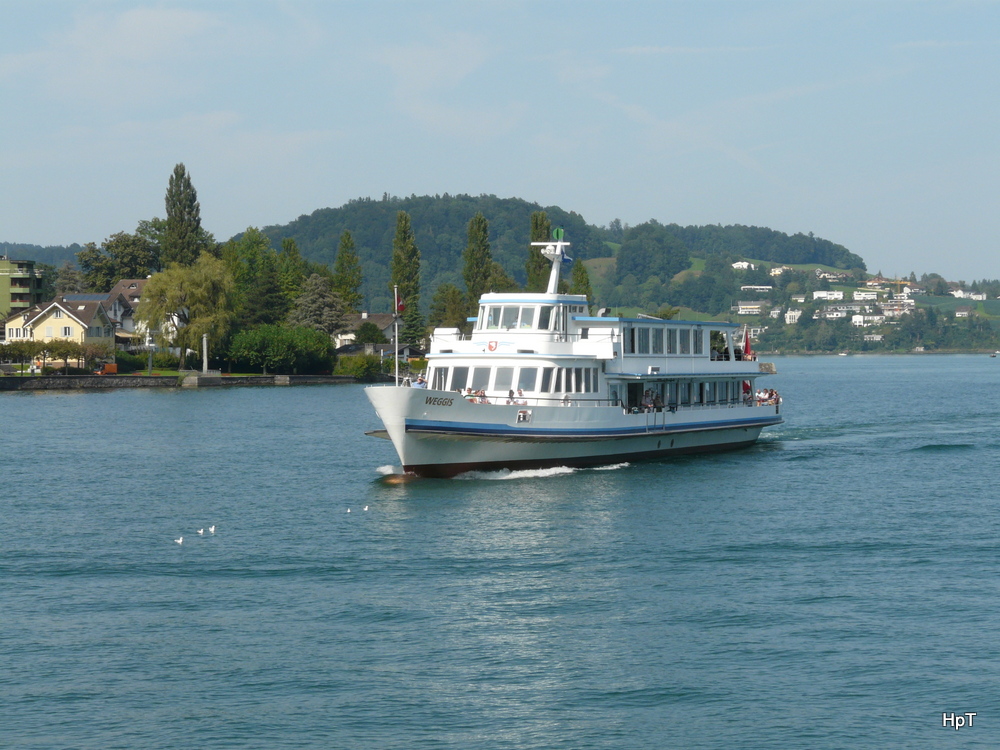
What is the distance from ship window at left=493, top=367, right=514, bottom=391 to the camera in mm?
46562

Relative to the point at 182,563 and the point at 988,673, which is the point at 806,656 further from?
the point at 182,563

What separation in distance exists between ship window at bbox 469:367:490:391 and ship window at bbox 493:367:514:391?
0.36 meters

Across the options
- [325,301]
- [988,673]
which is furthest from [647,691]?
[325,301]

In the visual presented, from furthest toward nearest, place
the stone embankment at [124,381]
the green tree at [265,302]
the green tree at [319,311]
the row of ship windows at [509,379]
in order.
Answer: the green tree at [319,311] < the green tree at [265,302] < the stone embankment at [124,381] < the row of ship windows at [509,379]

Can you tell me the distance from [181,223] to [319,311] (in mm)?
19891

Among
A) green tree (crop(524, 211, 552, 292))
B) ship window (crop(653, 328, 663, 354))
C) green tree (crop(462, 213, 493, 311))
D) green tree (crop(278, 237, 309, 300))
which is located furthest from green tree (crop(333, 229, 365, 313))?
ship window (crop(653, 328, 663, 354))

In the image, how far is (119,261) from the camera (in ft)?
565

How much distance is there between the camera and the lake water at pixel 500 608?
2083 centimetres

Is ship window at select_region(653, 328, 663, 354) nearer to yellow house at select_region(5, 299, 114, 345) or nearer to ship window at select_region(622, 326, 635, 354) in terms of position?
ship window at select_region(622, 326, 635, 354)

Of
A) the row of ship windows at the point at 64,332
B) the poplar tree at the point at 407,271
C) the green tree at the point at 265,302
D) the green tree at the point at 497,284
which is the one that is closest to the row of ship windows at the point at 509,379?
the row of ship windows at the point at 64,332

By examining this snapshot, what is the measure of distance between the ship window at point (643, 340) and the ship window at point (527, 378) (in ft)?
22.0

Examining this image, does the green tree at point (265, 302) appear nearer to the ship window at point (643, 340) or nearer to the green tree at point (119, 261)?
the green tree at point (119, 261)

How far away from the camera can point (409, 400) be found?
4241 cm

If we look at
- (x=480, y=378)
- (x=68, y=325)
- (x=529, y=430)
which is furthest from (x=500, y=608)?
(x=68, y=325)
